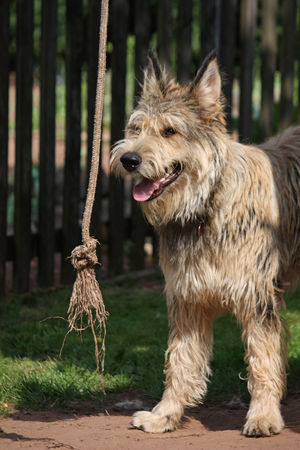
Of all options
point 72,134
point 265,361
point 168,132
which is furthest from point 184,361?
point 72,134

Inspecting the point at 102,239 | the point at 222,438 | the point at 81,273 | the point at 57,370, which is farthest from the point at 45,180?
the point at 222,438

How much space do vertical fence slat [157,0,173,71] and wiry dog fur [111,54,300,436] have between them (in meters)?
3.10

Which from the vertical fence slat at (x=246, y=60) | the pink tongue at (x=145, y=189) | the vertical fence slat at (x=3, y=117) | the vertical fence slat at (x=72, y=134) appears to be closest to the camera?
the pink tongue at (x=145, y=189)

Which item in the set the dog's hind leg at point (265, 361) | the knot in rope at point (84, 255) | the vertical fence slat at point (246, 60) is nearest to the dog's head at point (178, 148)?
the knot in rope at point (84, 255)

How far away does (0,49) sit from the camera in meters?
6.11

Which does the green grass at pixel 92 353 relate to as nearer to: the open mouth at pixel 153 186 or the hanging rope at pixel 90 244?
the hanging rope at pixel 90 244

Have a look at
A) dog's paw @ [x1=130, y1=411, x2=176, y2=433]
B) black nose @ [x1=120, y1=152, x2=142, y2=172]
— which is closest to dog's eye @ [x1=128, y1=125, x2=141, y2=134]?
black nose @ [x1=120, y1=152, x2=142, y2=172]

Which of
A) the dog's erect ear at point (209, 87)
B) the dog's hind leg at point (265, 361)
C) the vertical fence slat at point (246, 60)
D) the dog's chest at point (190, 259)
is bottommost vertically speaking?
the dog's hind leg at point (265, 361)

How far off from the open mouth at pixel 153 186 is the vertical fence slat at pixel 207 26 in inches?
148

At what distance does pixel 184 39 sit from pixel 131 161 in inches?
154

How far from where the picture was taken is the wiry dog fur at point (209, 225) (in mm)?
3908

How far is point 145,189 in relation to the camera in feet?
12.8

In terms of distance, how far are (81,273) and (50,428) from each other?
0.90 meters

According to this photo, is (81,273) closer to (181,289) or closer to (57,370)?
(181,289)
